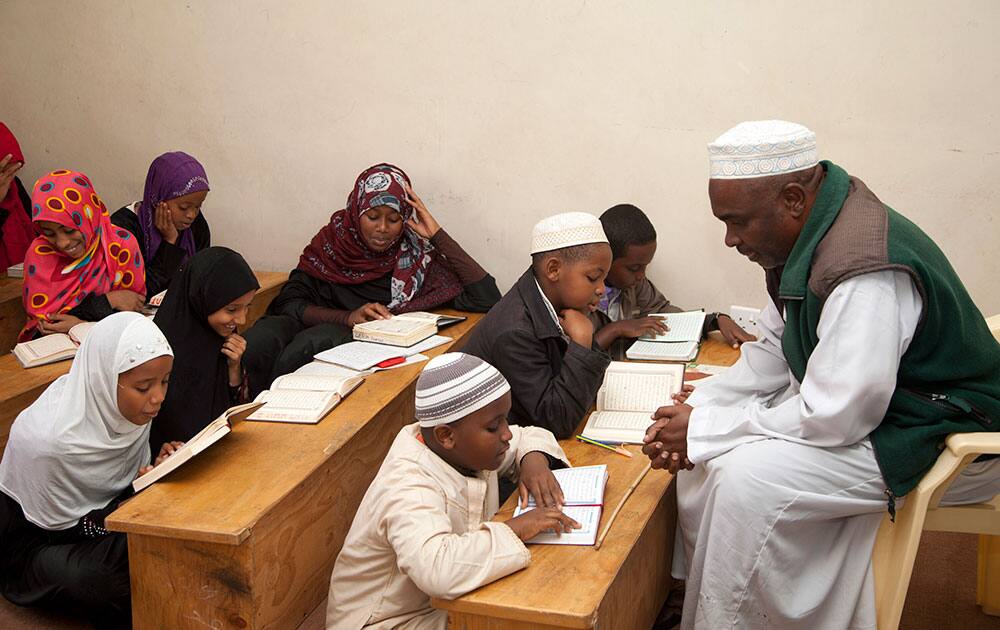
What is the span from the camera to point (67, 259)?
4.81 meters

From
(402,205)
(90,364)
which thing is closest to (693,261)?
(402,205)

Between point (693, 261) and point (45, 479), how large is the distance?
321cm

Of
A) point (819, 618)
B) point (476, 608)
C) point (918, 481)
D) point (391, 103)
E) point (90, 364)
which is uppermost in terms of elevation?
point (391, 103)

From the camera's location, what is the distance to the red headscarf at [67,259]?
4723 millimetres

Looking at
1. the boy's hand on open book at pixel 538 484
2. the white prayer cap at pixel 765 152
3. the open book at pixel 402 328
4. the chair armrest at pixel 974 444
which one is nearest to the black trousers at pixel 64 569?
the boy's hand on open book at pixel 538 484

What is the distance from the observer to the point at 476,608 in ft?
8.01

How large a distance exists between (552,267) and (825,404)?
1263 mm

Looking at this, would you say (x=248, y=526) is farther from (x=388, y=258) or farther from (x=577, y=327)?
(x=388, y=258)

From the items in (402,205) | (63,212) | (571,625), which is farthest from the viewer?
(402,205)

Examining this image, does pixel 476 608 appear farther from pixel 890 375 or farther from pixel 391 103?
pixel 391 103

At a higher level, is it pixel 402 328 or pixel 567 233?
pixel 567 233

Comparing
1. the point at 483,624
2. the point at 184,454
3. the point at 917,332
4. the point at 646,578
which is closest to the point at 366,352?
the point at 184,454

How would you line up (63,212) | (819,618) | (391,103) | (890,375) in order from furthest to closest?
1. (391,103)
2. (63,212)
3. (819,618)
4. (890,375)

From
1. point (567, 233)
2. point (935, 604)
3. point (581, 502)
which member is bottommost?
point (935, 604)
